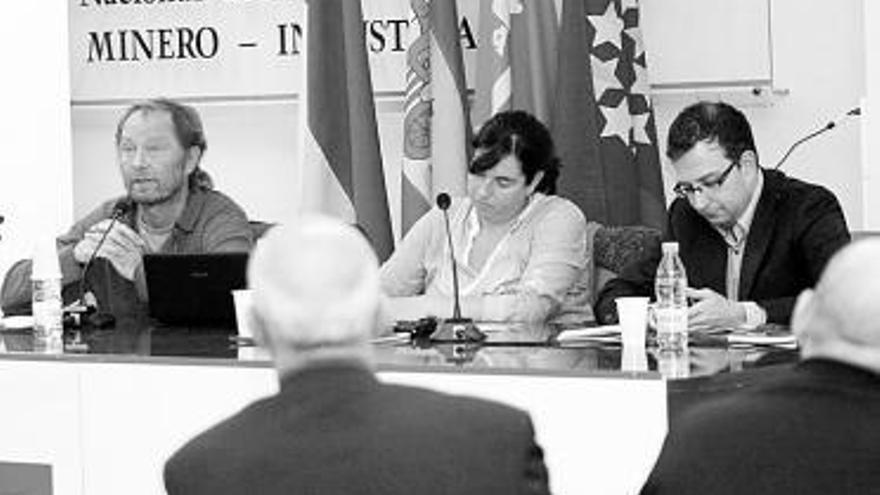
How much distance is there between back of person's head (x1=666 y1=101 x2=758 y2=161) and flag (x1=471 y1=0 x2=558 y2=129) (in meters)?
1.62

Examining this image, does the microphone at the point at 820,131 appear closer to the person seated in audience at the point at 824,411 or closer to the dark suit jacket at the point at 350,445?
the person seated in audience at the point at 824,411

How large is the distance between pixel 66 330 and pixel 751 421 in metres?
2.83

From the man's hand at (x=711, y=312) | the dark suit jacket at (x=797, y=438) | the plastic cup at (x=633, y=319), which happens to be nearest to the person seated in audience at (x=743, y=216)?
the man's hand at (x=711, y=312)

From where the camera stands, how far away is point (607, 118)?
584cm

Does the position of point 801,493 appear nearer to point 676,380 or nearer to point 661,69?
point 676,380

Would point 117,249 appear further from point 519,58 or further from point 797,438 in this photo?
point 797,438

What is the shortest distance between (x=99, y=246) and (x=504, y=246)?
→ 1.18 m

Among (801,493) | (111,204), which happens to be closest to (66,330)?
(111,204)

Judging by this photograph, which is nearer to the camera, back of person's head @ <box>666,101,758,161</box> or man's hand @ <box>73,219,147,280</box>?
back of person's head @ <box>666,101,758,161</box>

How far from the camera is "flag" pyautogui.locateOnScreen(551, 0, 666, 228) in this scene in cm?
579

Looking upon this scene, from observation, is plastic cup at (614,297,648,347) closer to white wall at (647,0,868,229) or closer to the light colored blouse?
the light colored blouse

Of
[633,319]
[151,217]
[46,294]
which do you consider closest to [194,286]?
[46,294]

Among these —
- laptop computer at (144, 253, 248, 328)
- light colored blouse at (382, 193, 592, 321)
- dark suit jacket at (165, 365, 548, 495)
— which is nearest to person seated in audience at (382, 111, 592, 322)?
light colored blouse at (382, 193, 592, 321)

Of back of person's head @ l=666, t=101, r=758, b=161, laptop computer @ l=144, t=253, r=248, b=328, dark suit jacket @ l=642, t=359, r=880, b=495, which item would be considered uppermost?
back of person's head @ l=666, t=101, r=758, b=161
